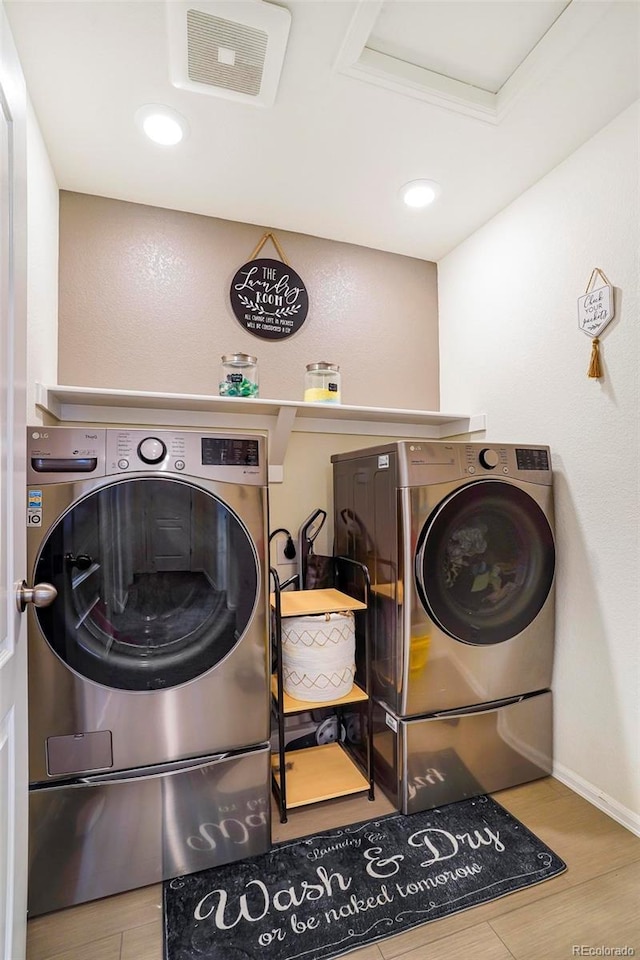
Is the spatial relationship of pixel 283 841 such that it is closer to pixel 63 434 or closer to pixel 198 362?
pixel 63 434

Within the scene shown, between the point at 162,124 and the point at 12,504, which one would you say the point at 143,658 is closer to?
the point at 12,504

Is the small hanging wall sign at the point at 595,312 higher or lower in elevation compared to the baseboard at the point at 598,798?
higher

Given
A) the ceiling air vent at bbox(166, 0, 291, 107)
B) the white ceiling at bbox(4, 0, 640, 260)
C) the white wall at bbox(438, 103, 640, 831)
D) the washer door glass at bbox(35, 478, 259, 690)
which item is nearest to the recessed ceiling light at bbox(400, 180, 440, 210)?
the white ceiling at bbox(4, 0, 640, 260)

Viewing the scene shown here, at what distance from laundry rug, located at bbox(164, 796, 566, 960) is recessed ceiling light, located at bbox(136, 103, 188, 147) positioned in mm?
2402

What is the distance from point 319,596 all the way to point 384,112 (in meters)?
1.76

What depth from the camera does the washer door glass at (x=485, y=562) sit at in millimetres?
1661

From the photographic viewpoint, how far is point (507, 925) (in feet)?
4.10

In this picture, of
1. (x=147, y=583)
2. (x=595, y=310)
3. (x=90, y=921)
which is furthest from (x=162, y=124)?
(x=90, y=921)

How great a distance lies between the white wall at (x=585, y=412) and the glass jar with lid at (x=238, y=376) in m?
1.11

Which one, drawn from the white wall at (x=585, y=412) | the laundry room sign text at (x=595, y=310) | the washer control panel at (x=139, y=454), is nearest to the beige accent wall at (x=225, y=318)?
the white wall at (x=585, y=412)

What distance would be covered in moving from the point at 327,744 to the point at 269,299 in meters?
2.06

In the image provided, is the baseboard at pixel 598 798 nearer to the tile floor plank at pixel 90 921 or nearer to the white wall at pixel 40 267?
the tile floor plank at pixel 90 921
